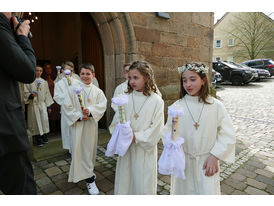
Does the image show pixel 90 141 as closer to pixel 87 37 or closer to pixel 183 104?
pixel 183 104

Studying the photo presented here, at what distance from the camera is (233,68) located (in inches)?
602

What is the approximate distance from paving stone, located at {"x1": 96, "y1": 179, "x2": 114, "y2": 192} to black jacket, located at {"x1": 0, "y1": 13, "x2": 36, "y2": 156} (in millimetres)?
1641

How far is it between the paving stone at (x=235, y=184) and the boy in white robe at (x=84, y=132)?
193cm

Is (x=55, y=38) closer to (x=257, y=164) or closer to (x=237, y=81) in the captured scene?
(x=257, y=164)

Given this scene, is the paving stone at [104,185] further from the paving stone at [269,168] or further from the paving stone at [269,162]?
the paving stone at [269,162]

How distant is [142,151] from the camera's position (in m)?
2.16

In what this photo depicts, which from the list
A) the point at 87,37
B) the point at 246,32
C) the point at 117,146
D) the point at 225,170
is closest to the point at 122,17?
the point at 87,37

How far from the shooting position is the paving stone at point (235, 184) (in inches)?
111

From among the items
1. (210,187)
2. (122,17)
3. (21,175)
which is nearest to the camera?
(21,175)

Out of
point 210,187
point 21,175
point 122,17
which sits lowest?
point 210,187

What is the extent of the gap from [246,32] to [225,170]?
27.1 metres

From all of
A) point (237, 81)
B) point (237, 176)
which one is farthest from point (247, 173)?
point (237, 81)

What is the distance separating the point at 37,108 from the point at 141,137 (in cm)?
339

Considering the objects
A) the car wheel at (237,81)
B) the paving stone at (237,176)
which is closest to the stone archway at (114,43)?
the paving stone at (237,176)
